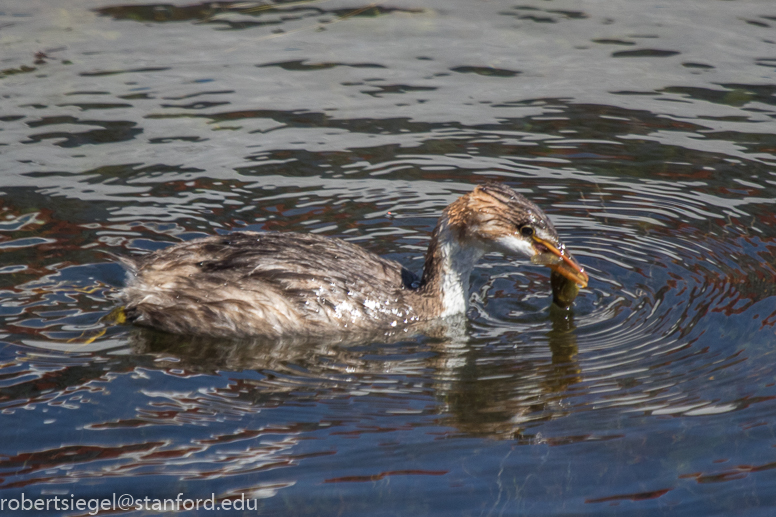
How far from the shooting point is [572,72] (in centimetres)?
1152

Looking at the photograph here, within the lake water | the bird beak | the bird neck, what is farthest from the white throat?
the bird beak

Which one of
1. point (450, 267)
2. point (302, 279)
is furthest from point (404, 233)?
point (302, 279)

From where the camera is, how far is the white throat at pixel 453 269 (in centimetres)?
755

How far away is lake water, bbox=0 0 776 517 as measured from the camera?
218 inches

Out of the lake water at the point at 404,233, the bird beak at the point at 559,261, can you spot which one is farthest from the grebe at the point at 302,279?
the lake water at the point at 404,233

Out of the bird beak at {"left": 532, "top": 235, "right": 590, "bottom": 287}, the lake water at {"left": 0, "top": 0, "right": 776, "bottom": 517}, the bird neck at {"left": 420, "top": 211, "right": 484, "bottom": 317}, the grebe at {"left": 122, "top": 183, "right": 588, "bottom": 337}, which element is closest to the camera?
the lake water at {"left": 0, "top": 0, "right": 776, "bottom": 517}

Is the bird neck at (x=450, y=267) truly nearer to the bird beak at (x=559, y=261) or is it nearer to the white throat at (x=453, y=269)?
the white throat at (x=453, y=269)

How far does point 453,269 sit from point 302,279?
124cm

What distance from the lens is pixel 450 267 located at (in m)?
7.59

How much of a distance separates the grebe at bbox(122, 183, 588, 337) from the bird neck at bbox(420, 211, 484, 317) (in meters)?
0.02

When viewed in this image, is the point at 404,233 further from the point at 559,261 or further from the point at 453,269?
the point at 559,261

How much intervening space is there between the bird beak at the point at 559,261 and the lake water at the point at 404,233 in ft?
1.13

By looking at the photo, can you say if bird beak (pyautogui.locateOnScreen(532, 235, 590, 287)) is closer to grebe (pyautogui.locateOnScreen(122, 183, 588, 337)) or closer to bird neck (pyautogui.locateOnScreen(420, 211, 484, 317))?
grebe (pyautogui.locateOnScreen(122, 183, 588, 337))

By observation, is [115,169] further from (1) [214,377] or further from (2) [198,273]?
(1) [214,377]
